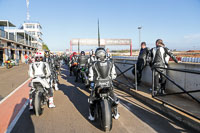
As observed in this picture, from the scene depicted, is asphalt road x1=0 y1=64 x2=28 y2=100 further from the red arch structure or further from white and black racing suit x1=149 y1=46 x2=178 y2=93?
the red arch structure

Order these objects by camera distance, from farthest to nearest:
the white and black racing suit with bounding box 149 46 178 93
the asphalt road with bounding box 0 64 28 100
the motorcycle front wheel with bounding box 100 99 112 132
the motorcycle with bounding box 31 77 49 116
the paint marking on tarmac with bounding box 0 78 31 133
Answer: the asphalt road with bounding box 0 64 28 100 → the white and black racing suit with bounding box 149 46 178 93 → the motorcycle with bounding box 31 77 49 116 → the paint marking on tarmac with bounding box 0 78 31 133 → the motorcycle front wheel with bounding box 100 99 112 132

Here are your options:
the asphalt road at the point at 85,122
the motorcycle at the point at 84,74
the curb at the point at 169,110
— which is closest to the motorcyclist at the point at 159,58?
the curb at the point at 169,110

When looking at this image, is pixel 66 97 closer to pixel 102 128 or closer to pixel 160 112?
pixel 102 128

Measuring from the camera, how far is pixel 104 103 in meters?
3.30

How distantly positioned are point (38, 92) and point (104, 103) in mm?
2074

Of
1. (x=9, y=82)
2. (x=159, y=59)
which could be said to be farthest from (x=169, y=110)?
(x=9, y=82)

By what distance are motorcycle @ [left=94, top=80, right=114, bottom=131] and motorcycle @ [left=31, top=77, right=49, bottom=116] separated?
1636mm

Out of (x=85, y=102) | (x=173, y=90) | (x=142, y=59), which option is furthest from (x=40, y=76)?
(x=173, y=90)

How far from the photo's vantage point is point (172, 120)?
3924 mm

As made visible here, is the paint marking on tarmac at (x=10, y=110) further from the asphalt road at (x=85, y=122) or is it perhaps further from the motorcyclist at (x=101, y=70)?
the motorcyclist at (x=101, y=70)

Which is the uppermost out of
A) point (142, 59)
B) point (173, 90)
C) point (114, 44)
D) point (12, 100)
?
point (114, 44)

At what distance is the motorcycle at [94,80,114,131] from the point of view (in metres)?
3.23

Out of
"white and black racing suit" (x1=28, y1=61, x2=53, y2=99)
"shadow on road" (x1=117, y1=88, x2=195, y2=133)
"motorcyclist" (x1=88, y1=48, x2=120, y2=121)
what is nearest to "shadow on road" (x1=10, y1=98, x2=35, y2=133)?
"white and black racing suit" (x1=28, y1=61, x2=53, y2=99)

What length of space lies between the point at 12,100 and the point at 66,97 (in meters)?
Answer: 1.95
